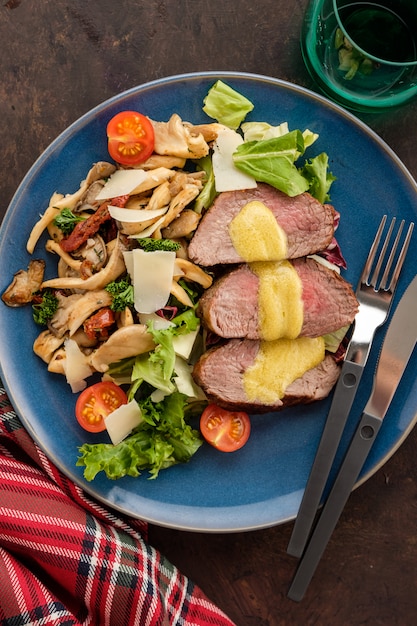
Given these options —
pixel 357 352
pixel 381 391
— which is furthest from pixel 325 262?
pixel 381 391

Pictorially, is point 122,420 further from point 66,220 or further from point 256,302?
point 66,220

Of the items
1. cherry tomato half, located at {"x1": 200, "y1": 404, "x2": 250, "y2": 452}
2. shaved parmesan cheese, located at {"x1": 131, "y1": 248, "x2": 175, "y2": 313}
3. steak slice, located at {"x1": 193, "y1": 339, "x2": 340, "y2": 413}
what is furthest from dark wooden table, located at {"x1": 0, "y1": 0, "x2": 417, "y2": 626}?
cherry tomato half, located at {"x1": 200, "y1": 404, "x2": 250, "y2": 452}

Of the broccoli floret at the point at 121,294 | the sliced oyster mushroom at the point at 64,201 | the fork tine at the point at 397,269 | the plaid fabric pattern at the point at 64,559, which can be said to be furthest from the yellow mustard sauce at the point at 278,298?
the plaid fabric pattern at the point at 64,559

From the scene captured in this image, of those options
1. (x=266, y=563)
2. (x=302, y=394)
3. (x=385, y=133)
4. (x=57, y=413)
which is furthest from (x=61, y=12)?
(x=266, y=563)

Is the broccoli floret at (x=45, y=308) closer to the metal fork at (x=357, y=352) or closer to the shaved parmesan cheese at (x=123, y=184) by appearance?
the shaved parmesan cheese at (x=123, y=184)

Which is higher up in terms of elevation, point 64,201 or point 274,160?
point 274,160

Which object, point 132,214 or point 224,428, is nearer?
point 132,214
